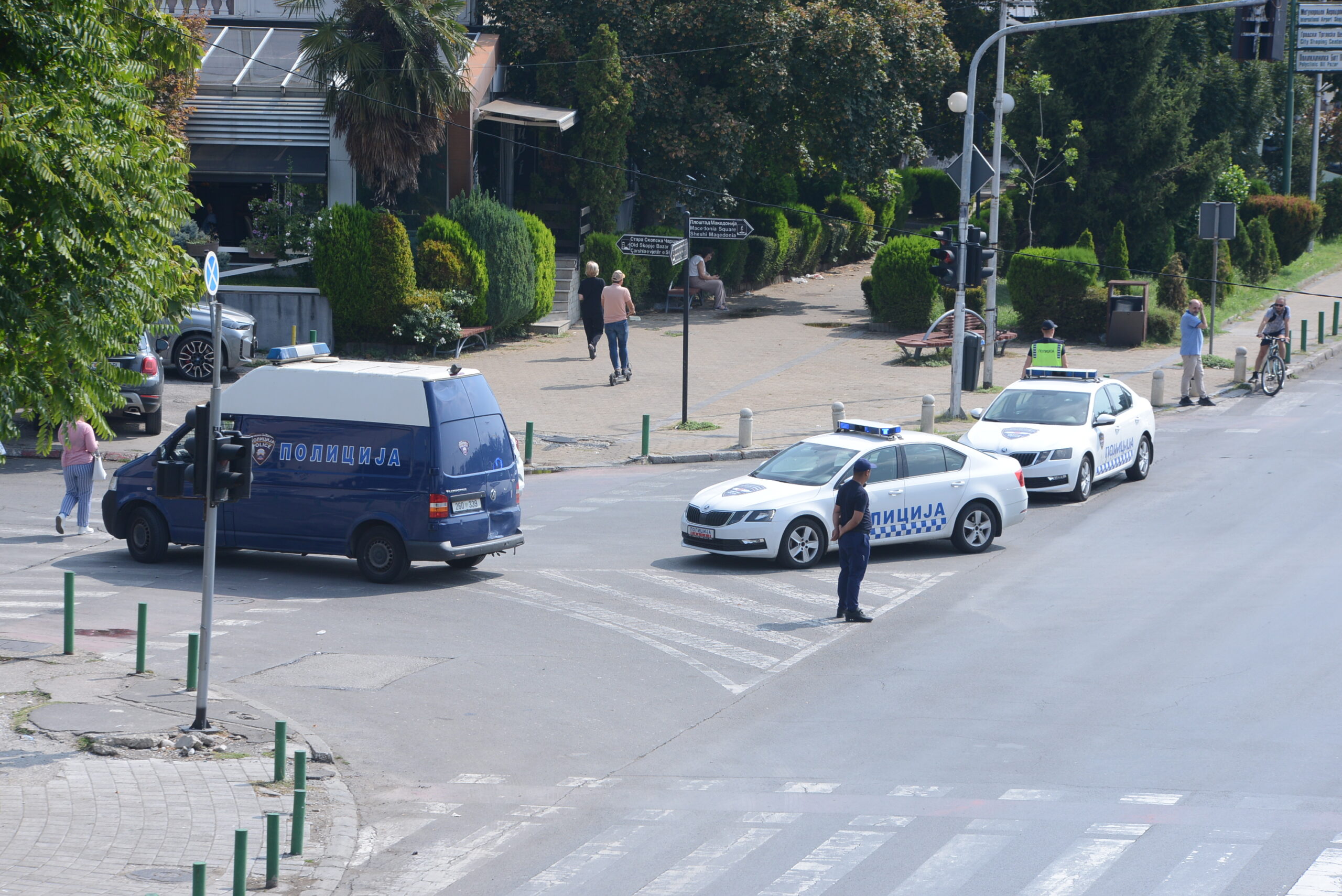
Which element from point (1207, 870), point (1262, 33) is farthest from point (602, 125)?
point (1207, 870)

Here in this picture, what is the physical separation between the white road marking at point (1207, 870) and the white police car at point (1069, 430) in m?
11.7

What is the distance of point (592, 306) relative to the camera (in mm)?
30000

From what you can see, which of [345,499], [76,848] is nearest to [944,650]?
[345,499]

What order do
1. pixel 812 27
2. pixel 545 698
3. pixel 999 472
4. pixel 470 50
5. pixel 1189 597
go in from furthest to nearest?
pixel 812 27 < pixel 470 50 < pixel 999 472 < pixel 1189 597 < pixel 545 698

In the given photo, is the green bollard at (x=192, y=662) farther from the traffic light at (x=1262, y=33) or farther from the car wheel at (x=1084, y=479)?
the traffic light at (x=1262, y=33)

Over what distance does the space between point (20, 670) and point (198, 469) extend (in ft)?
9.27

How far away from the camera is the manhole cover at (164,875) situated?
8.27 meters

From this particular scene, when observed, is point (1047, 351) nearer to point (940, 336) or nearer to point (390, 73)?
point (940, 336)

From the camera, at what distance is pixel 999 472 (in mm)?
17719

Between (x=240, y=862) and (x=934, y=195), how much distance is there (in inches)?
2089

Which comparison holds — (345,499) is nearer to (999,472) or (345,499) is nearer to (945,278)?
(999,472)

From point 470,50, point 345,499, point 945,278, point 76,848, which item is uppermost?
point 470,50

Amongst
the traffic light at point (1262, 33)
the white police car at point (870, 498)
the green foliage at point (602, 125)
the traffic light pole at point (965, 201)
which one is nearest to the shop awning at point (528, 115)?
the green foliage at point (602, 125)

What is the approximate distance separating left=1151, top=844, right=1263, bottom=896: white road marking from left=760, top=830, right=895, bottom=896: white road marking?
1.60 meters
